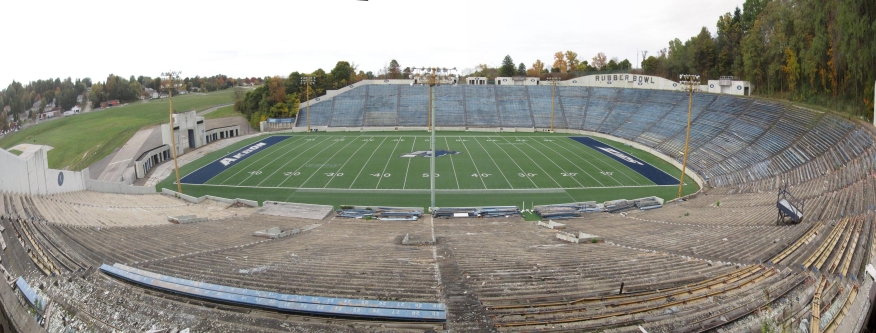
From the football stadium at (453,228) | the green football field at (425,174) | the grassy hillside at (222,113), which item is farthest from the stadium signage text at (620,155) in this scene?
the grassy hillside at (222,113)

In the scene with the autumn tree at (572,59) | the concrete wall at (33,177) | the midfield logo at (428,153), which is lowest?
the midfield logo at (428,153)

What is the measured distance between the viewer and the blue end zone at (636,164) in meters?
30.9

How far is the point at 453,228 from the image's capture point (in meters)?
19.6

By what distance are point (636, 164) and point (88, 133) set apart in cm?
4497

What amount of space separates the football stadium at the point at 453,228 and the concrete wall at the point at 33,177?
0.39ft

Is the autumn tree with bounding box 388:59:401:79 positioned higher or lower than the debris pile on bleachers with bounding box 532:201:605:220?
higher

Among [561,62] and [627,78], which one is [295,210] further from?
[561,62]

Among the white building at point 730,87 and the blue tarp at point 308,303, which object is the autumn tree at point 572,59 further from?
the blue tarp at point 308,303

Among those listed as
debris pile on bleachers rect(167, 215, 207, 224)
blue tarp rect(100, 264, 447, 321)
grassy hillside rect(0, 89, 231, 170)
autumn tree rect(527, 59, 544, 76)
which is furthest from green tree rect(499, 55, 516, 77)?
blue tarp rect(100, 264, 447, 321)

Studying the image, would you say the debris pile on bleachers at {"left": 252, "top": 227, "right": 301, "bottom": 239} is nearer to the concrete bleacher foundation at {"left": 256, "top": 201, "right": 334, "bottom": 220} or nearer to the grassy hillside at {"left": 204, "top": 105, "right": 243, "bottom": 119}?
the concrete bleacher foundation at {"left": 256, "top": 201, "right": 334, "bottom": 220}

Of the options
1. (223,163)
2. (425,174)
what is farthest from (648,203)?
(223,163)

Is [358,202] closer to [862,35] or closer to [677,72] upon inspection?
[862,35]

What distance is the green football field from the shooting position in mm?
26923

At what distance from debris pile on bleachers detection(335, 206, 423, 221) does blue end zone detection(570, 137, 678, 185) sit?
15771 millimetres
